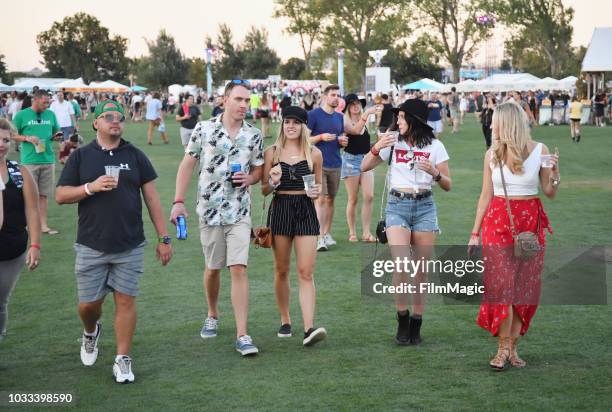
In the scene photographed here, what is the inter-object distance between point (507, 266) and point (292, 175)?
1889 mm

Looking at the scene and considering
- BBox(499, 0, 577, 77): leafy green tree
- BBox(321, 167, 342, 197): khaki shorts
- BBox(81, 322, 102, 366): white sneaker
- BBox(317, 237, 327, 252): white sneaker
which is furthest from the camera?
BBox(499, 0, 577, 77): leafy green tree

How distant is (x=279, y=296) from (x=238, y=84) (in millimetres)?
1745

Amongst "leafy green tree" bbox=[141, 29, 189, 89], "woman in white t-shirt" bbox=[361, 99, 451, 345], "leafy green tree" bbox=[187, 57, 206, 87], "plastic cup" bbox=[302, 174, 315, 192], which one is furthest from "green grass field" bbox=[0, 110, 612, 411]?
"leafy green tree" bbox=[187, 57, 206, 87]

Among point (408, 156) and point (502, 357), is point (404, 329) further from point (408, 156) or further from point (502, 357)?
point (408, 156)

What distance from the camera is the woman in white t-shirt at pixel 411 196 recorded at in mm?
6531

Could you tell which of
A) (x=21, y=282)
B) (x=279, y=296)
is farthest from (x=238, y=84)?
(x=21, y=282)

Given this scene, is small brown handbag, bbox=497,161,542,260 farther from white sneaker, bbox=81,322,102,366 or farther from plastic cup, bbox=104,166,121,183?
white sneaker, bbox=81,322,102,366

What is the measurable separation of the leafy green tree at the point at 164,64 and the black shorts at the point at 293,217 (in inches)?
3284

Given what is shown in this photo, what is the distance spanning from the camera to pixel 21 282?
30.8ft

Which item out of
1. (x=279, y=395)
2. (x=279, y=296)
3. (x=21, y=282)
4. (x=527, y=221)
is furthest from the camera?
(x=21, y=282)

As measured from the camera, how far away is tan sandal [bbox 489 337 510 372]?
19.3 ft

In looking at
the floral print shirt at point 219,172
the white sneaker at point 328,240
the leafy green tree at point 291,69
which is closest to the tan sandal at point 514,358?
the floral print shirt at point 219,172

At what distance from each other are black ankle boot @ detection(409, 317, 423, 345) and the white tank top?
1.30 metres

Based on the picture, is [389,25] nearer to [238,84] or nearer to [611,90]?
[611,90]
